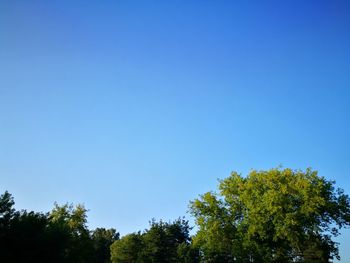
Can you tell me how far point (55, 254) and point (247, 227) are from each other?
2680cm

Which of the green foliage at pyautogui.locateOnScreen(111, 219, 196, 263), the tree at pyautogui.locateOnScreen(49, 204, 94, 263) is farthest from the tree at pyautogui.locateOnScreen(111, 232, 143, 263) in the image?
the tree at pyautogui.locateOnScreen(49, 204, 94, 263)

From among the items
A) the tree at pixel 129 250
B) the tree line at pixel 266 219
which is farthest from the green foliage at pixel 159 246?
the tree line at pixel 266 219

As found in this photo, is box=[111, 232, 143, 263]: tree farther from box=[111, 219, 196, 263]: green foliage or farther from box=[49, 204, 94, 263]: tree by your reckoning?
box=[49, 204, 94, 263]: tree

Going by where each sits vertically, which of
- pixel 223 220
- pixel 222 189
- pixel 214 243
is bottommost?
pixel 214 243

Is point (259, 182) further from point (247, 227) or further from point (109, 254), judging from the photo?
point (109, 254)

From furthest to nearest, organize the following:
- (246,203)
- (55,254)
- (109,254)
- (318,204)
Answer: (109,254) < (246,203) < (318,204) < (55,254)

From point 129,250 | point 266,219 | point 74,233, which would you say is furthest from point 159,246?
point 266,219

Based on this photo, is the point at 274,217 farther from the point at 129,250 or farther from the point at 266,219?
the point at 129,250

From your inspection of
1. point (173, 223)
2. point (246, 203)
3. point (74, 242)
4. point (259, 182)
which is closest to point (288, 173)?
point (259, 182)

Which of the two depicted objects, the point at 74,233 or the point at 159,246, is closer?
the point at 74,233

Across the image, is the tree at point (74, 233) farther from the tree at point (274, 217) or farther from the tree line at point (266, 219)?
the tree at point (274, 217)

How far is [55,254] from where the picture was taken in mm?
33406

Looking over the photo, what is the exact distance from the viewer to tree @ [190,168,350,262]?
44750 millimetres

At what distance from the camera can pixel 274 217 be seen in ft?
149
